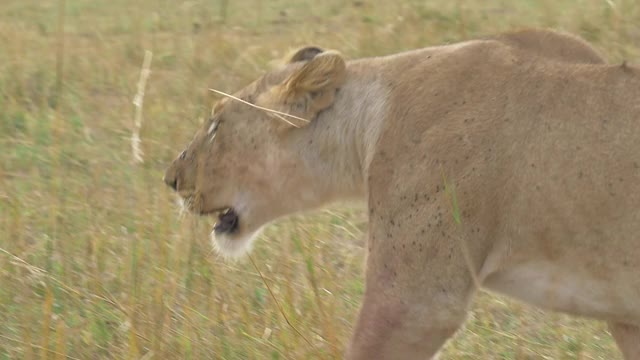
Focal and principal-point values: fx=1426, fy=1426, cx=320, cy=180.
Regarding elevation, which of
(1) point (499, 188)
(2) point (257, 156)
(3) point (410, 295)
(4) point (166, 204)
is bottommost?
(4) point (166, 204)

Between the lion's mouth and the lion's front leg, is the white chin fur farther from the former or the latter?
the lion's front leg

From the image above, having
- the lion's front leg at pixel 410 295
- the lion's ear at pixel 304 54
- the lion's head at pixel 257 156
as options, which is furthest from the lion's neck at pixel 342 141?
the lion's front leg at pixel 410 295

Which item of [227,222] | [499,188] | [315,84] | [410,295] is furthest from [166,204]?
[499,188]

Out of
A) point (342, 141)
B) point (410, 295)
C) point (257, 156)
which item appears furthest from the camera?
point (257, 156)

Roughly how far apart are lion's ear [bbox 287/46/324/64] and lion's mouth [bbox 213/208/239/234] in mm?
433

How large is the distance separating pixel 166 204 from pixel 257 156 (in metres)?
0.58

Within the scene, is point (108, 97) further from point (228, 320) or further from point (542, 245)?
point (542, 245)

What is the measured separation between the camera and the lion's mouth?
12.3 feet

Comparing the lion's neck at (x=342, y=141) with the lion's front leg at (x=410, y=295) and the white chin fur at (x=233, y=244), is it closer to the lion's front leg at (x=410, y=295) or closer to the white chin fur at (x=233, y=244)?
the white chin fur at (x=233, y=244)

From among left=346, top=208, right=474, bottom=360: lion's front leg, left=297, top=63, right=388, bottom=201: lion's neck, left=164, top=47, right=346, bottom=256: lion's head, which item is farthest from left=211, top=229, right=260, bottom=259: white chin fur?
left=346, top=208, right=474, bottom=360: lion's front leg

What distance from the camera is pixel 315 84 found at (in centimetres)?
358

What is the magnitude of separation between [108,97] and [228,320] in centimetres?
285

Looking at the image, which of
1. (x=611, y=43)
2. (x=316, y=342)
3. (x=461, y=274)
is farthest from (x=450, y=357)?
(x=611, y=43)

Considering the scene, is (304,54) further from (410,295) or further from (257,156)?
(410,295)
